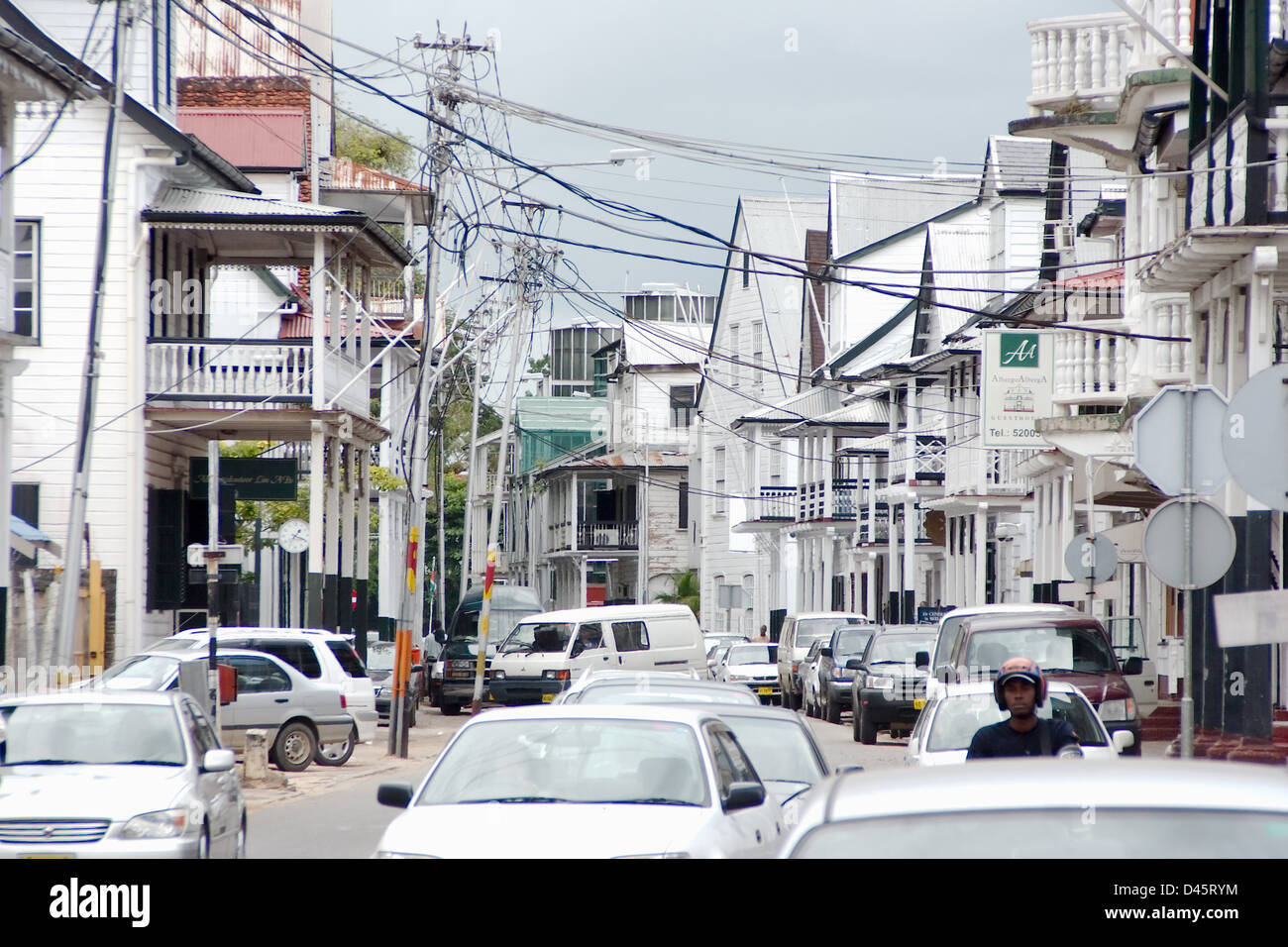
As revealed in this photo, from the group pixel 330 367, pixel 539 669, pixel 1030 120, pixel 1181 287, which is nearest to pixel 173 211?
pixel 330 367

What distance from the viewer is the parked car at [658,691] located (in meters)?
14.6

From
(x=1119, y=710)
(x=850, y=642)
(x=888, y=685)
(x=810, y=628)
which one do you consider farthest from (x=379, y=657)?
(x=1119, y=710)

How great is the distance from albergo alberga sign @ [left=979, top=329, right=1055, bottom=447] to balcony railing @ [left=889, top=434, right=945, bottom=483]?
16.8 m

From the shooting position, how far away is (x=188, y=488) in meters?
33.1

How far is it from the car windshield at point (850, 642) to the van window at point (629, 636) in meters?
3.80

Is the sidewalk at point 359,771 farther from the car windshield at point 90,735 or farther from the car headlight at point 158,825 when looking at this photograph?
the car headlight at point 158,825

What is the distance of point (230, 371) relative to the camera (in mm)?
29328

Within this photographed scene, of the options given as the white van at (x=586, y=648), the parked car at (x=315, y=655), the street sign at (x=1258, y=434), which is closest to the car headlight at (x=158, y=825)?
the street sign at (x=1258, y=434)

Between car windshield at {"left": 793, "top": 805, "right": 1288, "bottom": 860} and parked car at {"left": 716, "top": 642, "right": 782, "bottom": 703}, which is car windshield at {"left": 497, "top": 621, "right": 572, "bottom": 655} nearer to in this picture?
parked car at {"left": 716, "top": 642, "right": 782, "bottom": 703}

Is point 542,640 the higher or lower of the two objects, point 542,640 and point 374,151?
the lower

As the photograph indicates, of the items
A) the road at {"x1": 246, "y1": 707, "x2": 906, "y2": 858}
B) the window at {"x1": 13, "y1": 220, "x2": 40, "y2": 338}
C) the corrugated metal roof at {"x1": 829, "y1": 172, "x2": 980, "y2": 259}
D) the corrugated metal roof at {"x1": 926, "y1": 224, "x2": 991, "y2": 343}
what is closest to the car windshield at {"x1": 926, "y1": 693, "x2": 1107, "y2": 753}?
the road at {"x1": 246, "y1": 707, "x2": 906, "y2": 858}

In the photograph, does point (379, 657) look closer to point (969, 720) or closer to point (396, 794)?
point (969, 720)

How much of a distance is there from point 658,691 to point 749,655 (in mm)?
28305

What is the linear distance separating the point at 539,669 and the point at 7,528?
1418cm
